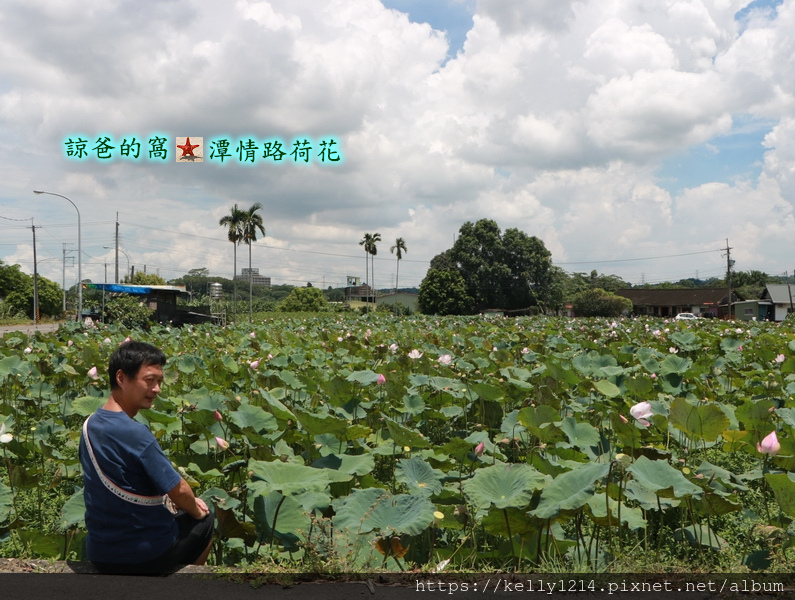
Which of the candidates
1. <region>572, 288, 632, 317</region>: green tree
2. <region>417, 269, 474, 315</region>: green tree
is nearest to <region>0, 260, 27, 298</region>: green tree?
<region>417, 269, 474, 315</region>: green tree

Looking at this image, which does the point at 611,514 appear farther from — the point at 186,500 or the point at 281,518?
the point at 186,500

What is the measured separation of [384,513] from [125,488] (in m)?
0.97

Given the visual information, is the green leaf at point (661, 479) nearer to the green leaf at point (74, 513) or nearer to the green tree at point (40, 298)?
the green leaf at point (74, 513)

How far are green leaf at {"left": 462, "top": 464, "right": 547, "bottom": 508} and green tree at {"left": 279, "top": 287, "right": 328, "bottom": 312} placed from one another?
52.0m

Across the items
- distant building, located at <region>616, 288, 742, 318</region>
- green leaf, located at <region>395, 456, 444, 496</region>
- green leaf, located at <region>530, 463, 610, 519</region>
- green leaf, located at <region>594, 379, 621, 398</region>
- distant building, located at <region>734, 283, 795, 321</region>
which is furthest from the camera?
distant building, located at <region>616, 288, 742, 318</region>

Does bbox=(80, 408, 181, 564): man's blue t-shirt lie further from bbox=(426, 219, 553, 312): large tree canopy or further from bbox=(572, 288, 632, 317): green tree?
bbox=(572, 288, 632, 317): green tree

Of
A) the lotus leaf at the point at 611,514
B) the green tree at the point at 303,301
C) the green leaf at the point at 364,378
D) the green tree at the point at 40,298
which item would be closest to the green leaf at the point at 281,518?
the lotus leaf at the point at 611,514

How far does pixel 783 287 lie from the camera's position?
46.6 metres

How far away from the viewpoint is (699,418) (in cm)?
337

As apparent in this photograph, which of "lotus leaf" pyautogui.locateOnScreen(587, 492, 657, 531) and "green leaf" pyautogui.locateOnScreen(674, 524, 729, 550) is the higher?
"lotus leaf" pyautogui.locateOnScreen(587, 492, 657, 531)

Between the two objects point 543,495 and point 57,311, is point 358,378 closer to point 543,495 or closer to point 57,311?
point 543,495

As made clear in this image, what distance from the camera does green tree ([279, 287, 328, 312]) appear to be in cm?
5516

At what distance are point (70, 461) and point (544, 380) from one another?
3.28 metres

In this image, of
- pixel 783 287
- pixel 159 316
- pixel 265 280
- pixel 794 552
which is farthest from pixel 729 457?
pixel 265 280
